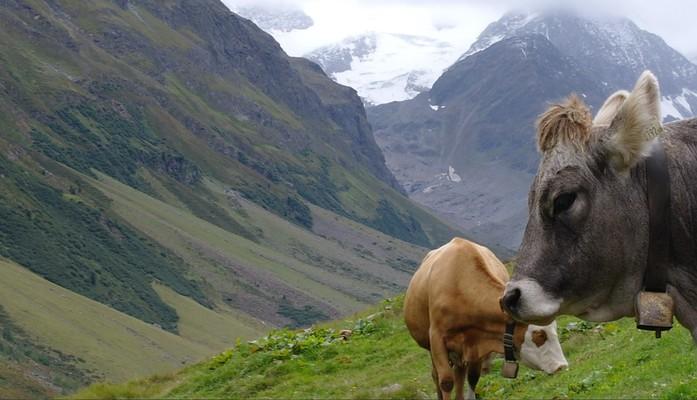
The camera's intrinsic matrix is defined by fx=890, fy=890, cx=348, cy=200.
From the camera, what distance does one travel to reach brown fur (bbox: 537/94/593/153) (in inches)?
216

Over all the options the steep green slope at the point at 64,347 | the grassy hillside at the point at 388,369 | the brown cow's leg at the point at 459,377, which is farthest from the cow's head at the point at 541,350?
the steep green slope at the point at 64,347

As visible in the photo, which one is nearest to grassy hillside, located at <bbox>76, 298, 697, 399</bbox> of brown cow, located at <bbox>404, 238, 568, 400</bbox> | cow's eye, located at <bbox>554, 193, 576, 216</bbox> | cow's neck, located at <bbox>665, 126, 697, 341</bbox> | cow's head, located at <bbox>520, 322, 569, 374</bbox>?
cow's head, located at <bbox>520, 322, 569, 374</bbox>

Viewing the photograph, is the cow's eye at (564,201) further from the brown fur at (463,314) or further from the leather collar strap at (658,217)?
the brown fur at (463,314)

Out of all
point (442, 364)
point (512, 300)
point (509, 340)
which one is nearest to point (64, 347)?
point (442, 364)

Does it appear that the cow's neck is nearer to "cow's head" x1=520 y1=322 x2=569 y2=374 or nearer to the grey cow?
the grey cow

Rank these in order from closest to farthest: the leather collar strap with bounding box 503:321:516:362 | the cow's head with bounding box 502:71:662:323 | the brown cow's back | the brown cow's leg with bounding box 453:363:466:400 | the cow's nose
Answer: the cow's head with bounding box 502:71:662:323, the cow's nose, the leather collar strap with bounding box 503:321:516:362, the brown cow's back, the brown cow's leg with bounding box 453:363:466:400

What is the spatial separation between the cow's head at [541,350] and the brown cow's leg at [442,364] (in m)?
1.19

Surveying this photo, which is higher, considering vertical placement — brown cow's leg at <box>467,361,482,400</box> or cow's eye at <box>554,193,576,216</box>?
cow's eye at <box>554,193,576,216</box>

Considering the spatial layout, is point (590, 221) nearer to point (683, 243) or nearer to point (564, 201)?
point (564, 201)

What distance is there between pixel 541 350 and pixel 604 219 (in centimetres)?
918

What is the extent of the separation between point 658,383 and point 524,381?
4653 millimetres

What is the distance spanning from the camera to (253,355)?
27.5 meters

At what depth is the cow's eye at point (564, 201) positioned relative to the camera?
17.8 ft

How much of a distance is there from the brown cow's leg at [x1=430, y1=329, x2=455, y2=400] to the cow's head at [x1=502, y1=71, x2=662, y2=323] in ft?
29.0
